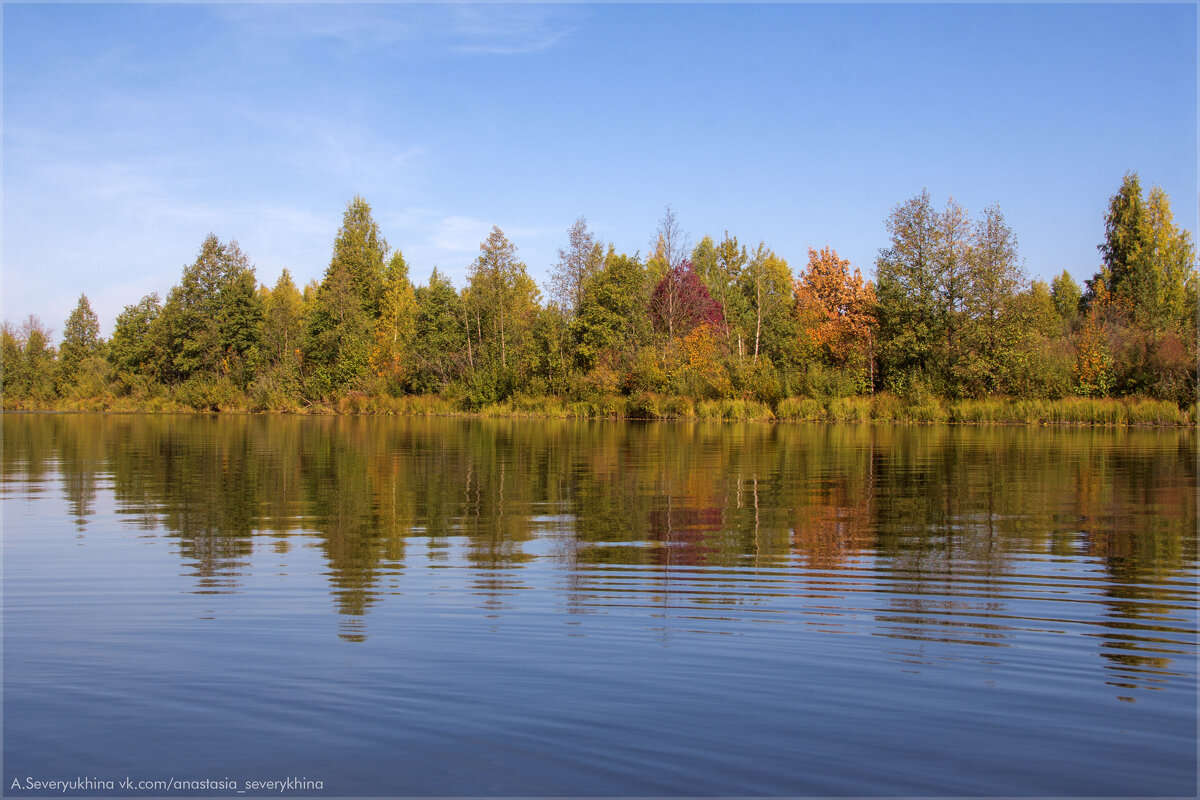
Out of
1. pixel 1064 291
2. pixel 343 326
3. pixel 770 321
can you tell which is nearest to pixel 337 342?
pixel 343 326

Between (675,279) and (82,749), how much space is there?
2153 inches

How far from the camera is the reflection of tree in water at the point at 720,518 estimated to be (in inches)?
287

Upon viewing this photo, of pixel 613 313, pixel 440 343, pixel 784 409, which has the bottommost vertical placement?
pixel 784 409

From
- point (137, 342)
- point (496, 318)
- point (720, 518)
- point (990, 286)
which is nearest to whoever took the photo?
point (720, 518)

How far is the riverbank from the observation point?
42000mm

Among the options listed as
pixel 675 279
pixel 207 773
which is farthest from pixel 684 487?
pixel 675 279

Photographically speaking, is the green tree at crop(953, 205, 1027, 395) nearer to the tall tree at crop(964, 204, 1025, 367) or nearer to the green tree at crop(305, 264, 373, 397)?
the tall tree at crop(964, 204, 1025, 367)

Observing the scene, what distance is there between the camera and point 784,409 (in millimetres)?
47938

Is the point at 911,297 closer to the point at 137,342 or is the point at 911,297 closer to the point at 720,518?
the point at 720,518

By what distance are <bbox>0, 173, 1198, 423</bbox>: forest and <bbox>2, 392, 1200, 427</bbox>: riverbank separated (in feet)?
0.42

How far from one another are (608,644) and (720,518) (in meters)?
6.14

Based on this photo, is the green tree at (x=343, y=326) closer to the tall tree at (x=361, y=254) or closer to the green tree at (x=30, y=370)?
the tall tree at (x=361, y=254)

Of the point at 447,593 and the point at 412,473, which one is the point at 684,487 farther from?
the point at 447,593

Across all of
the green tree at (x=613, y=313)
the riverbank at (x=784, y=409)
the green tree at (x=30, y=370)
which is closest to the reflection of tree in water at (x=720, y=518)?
the riverbank at (x=784, y=409)
